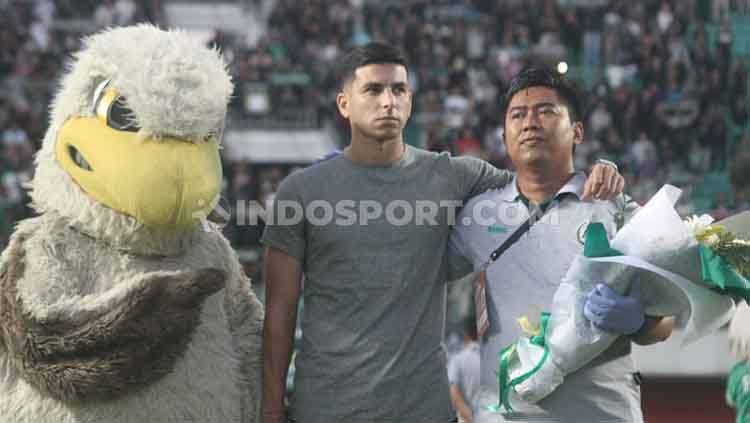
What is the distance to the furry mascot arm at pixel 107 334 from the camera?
3.27 m

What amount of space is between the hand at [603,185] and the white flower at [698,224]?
24 centimetres

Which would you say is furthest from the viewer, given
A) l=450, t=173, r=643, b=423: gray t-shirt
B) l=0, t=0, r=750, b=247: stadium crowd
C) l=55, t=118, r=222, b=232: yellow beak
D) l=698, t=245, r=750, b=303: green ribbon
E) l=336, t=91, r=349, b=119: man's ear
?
l=0, t=0, r=750, b=247: stadium crowd

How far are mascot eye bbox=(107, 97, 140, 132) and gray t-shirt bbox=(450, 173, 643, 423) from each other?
1003mm

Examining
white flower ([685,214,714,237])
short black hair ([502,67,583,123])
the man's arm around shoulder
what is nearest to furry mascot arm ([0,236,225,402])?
the man's arm around shoulder

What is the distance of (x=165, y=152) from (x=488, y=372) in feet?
3.55

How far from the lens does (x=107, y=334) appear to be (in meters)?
3.26

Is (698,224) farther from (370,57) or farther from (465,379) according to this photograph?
(465,379)

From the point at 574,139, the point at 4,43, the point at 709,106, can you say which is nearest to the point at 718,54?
Result: the point at 709,106

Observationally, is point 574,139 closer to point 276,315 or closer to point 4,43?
point 276,315

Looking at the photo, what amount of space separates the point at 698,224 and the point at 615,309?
0.31 meters

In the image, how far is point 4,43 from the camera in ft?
46.6

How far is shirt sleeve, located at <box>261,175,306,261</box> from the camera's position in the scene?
12.1ft

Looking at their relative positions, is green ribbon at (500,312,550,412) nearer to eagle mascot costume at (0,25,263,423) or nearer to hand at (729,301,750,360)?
eagle mascot costume at (0,25,263,423)

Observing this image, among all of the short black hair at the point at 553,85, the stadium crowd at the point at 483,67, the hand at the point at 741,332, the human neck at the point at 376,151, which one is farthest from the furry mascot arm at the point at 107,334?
the stadium crowd at the point at 483,67
